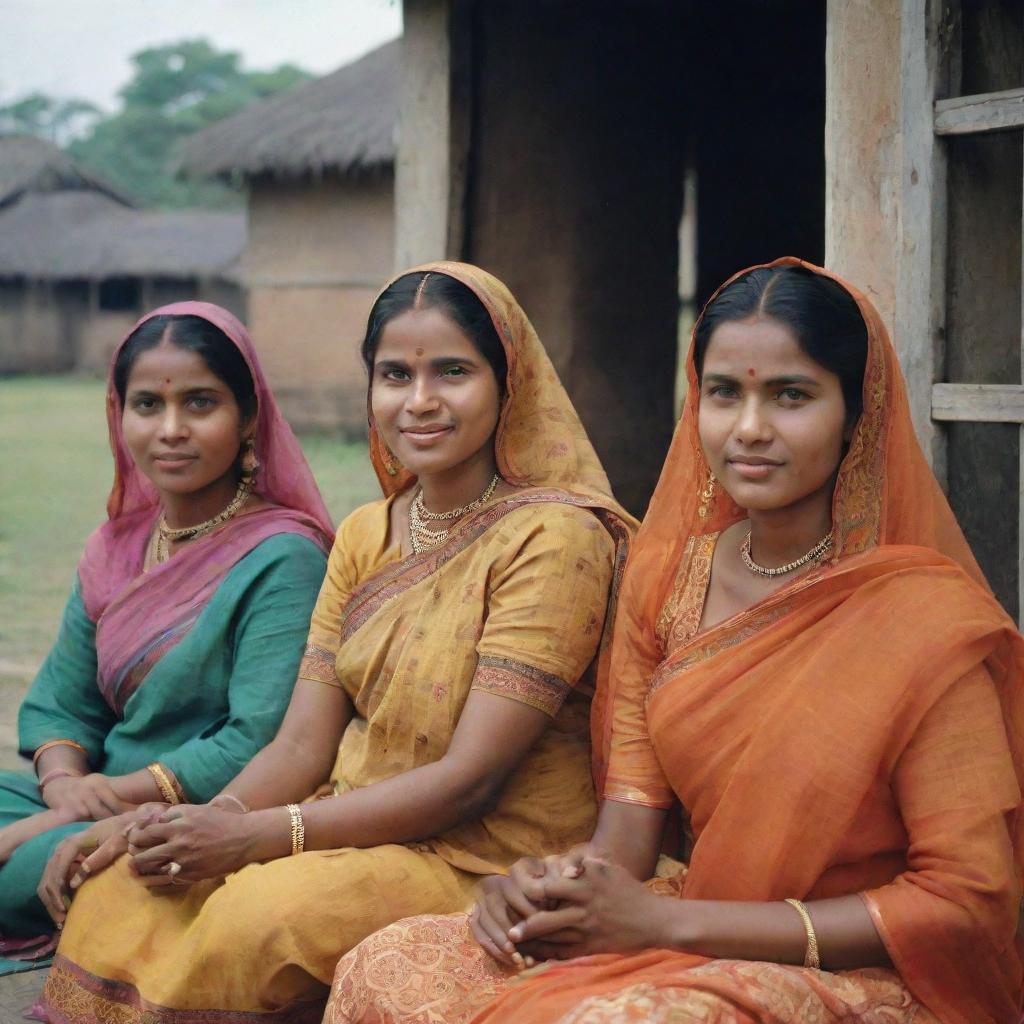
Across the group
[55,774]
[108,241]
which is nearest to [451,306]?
[55,774]

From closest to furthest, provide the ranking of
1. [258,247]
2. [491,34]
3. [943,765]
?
[943,765], [491,34], [258,247]

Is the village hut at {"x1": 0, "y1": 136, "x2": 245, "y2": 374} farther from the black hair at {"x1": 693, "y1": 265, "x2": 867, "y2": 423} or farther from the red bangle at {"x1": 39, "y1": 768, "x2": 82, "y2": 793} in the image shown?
the black hair at {"x1": 693, "y1": 265, "x2": 867, "y2": 423}

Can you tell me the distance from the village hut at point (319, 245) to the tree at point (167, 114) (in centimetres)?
2306

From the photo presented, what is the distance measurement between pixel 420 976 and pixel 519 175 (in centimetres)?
365

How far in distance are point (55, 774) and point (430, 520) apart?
119 cm

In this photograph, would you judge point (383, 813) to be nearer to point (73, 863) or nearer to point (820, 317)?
point (73, 863)

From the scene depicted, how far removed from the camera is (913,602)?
2.40 m

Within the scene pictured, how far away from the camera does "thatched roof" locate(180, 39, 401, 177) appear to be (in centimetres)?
1695

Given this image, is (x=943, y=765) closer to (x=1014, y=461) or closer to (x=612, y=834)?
(x=612, y=834)

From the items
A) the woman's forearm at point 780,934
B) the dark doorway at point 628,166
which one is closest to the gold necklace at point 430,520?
the woman's forearm at point 780,934

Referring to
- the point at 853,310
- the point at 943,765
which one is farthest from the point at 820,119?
the point at 943,765

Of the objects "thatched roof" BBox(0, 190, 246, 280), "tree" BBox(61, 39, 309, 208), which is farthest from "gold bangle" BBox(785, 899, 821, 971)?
"tree" BBox(61, 39, 309, 208)

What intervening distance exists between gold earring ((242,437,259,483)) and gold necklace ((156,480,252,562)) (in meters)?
0.02

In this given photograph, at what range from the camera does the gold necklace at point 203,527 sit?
363cm
